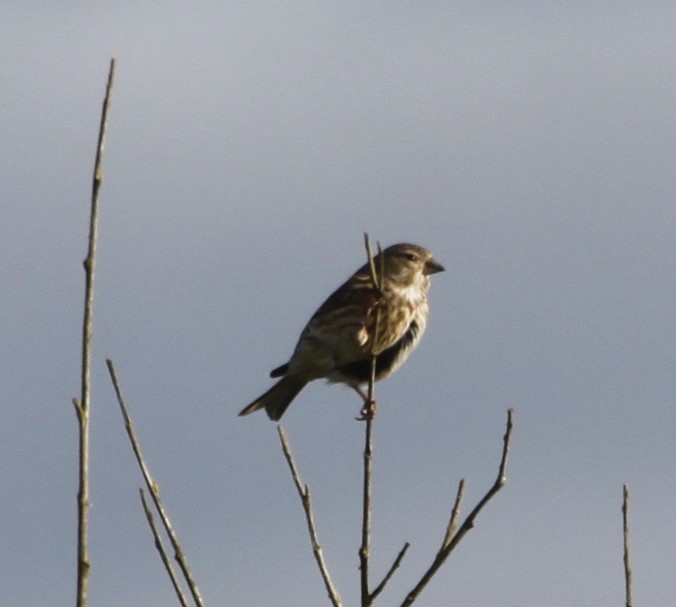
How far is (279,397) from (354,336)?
85cm

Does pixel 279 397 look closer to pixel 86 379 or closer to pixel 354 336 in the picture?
pixel 354 336

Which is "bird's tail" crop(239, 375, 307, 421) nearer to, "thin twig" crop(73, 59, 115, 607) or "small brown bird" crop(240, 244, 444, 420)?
"small brown bird" crop(240, 244, 444, 420)

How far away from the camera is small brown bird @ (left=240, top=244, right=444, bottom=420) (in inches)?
362

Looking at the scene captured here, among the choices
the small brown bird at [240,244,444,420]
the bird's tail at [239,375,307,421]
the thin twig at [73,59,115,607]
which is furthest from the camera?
the bird's tail at [239,375,307,421]

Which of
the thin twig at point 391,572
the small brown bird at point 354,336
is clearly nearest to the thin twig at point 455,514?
the thin twig at point 391,572

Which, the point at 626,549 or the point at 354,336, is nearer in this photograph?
the point at 626,549

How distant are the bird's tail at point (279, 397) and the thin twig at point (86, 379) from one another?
631cm

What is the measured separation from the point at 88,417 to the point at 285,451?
1.57 metres

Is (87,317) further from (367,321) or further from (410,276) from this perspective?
(410,276)

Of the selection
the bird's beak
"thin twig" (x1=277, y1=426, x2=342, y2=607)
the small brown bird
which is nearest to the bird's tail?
the small brown bird

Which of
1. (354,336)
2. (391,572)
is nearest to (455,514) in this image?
(391,572)

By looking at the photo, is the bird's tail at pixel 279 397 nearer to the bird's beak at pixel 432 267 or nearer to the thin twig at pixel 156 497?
the bird's beak at pixel 432 267

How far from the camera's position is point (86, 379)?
3.28 m

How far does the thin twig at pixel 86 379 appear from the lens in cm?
321
